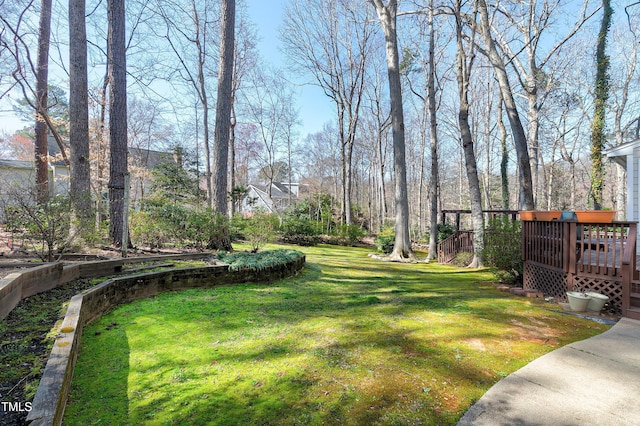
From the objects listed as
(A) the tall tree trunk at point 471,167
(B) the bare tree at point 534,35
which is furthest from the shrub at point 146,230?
(B) the bare tree at point 534,35

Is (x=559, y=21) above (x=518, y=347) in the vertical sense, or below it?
above

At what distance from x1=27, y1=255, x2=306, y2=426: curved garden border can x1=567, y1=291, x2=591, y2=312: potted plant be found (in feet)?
16.3

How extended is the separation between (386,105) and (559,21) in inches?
478

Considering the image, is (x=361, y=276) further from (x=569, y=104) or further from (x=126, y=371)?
(x=569, y=104)

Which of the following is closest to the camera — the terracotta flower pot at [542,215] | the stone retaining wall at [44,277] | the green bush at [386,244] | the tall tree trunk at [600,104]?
the stone retaining wall at [44,277]

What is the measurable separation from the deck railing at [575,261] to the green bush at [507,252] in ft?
1.09

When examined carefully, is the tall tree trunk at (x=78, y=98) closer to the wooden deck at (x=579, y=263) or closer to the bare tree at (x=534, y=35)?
the wooden deck at (x=579, y=263)

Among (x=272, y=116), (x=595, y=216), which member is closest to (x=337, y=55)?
(x=272, y=116)

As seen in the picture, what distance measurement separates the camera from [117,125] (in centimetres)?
702

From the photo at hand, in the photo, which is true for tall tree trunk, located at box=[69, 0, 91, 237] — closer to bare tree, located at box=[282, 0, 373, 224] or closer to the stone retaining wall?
the stone retaining wall

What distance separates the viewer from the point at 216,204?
8.43m

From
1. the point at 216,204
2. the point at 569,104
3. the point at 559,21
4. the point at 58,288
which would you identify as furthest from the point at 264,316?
the point at 569,104

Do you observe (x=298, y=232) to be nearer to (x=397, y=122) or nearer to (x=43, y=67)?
(x=397, y=122)

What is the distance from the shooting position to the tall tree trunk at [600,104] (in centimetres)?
1186
